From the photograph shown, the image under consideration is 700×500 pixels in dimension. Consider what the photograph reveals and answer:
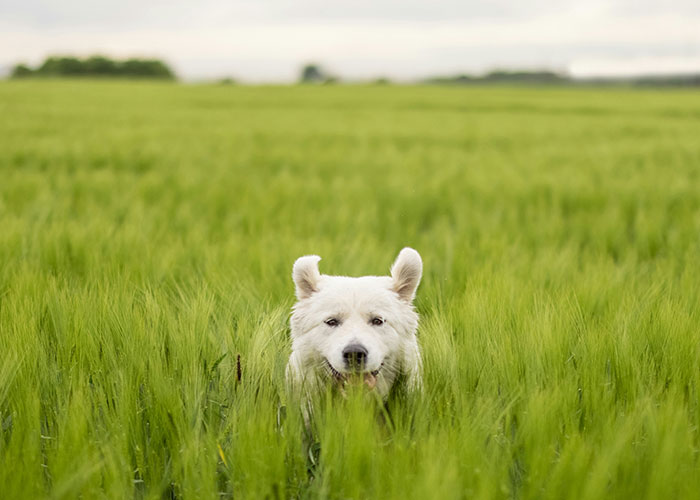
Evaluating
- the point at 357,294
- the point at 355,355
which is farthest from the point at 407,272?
the point at 355,355

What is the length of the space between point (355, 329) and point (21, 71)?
94.8 m

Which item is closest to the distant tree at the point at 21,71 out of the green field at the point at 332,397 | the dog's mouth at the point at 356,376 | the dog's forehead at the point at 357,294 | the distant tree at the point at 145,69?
the distant tree at the point at 145,69

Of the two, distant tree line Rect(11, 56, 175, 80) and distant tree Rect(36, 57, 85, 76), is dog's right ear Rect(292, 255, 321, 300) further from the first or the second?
distant tree Rect(36, 57, 85, 76)

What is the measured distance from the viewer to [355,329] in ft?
6.52

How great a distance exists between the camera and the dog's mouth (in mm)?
1858

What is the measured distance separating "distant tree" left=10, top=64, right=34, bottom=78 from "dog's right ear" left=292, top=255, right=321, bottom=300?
92.7 m

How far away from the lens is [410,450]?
1516 mm

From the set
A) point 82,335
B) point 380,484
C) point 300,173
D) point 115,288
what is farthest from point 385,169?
point 380,484

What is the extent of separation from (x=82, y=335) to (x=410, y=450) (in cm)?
125

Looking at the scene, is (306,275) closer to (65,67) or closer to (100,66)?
(100,66)

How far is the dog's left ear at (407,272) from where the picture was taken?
2.18m

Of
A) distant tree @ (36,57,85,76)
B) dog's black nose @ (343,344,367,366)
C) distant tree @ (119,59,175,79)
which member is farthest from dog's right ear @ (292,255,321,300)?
distant tree @ (36,57,85,76)

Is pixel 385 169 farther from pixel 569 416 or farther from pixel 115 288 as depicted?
pixel 569 416

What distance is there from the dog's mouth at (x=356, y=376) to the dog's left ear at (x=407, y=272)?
34 centimetres
